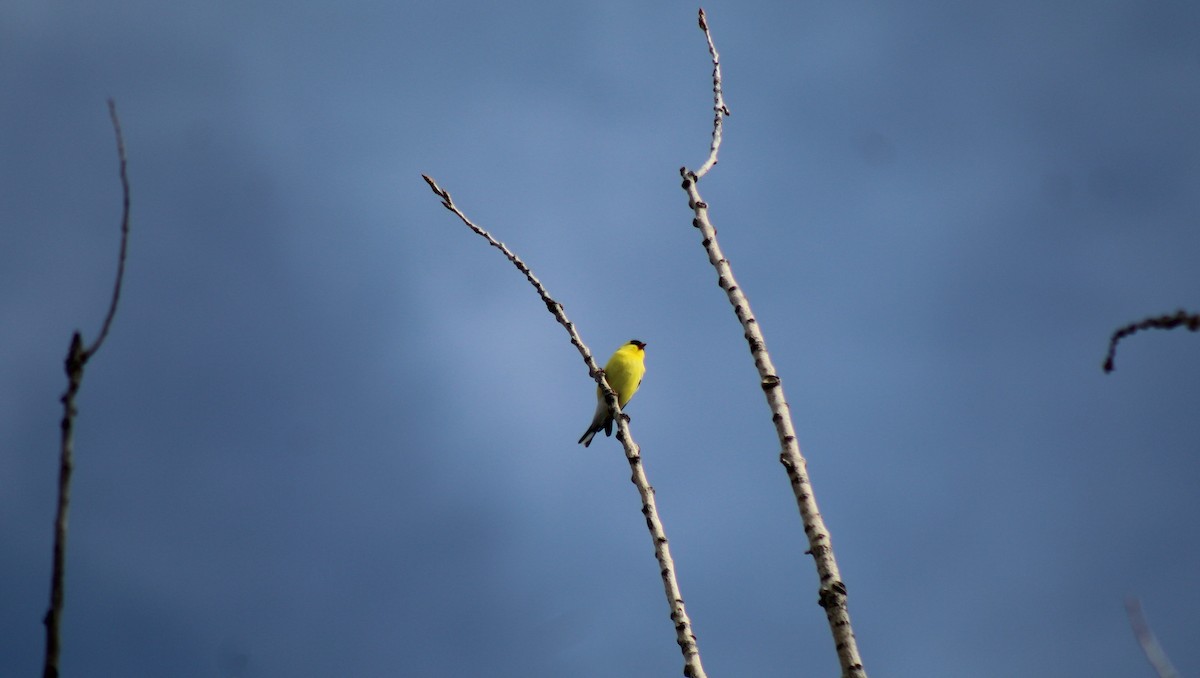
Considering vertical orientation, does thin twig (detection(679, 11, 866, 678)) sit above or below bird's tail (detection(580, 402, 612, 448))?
below

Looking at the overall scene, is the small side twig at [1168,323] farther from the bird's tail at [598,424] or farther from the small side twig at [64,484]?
the bird's tail at [598,424]

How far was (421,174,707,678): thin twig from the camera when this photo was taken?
4.30 metres

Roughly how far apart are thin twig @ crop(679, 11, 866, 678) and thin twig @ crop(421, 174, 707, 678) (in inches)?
28.1

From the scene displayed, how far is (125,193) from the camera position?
2.12m

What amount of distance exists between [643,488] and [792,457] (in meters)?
1.02

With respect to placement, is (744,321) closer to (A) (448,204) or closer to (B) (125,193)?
(A) (448,204)

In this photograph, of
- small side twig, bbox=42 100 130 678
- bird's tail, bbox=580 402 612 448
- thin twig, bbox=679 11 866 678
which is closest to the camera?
small side twig, bbox=42 100 130 678

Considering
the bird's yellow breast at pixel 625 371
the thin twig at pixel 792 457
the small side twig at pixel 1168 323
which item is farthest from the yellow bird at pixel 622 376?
the small side twig at pixel 1168 323

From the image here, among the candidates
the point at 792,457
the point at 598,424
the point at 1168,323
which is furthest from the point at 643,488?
the point at 598,424

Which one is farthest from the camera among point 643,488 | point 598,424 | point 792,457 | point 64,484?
point 598,424

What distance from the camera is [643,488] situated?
4.91 meters

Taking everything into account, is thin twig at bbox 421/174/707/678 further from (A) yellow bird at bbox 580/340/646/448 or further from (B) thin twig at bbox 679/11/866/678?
(A) yellow bird at bbox 580/340/646/448

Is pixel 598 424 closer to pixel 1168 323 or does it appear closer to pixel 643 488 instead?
pixel 643 488

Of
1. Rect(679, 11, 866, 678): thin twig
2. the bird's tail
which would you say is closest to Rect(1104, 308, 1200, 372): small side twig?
Rect(679, 11, 866, 678): thin twig
